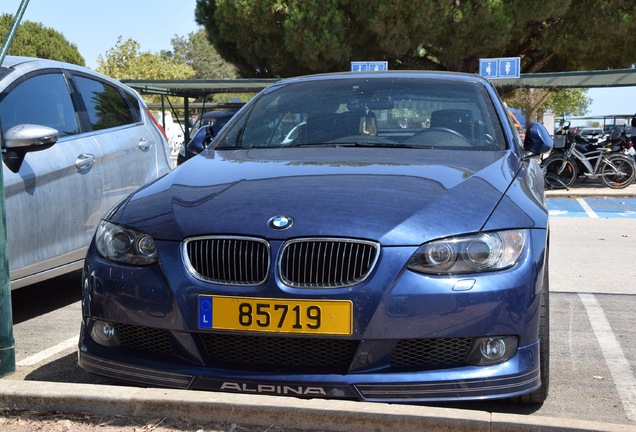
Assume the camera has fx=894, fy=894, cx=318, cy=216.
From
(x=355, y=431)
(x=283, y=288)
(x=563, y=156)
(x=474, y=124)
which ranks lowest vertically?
(x=563, y=156)

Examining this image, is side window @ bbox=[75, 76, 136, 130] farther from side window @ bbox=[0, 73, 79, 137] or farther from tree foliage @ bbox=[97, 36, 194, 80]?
tree foliage @ bbox=[97, 36, 194, 80]

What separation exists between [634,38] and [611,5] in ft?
5.17

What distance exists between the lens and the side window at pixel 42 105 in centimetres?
541

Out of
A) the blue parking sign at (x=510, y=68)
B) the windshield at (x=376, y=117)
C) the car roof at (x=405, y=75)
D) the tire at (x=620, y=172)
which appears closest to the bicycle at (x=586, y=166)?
the tire at (x=620, y=172)

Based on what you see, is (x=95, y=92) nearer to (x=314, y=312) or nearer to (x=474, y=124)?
(x=474, y=124)

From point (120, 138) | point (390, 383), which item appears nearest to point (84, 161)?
point (120, 138)

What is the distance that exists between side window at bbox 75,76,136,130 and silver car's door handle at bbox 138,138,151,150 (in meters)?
0.17

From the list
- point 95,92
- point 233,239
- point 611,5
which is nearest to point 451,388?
point 233,239

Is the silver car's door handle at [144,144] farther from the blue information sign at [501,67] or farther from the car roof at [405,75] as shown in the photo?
the blue information sign at [501,67]

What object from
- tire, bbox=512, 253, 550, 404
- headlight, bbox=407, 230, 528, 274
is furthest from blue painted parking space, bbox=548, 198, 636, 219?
headlight, bbox=407, 230, 528, 274

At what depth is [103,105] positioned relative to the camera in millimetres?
6484

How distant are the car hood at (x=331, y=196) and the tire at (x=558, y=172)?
13.2 metres

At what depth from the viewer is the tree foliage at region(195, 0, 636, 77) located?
26078 mm

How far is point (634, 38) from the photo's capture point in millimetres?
27547
